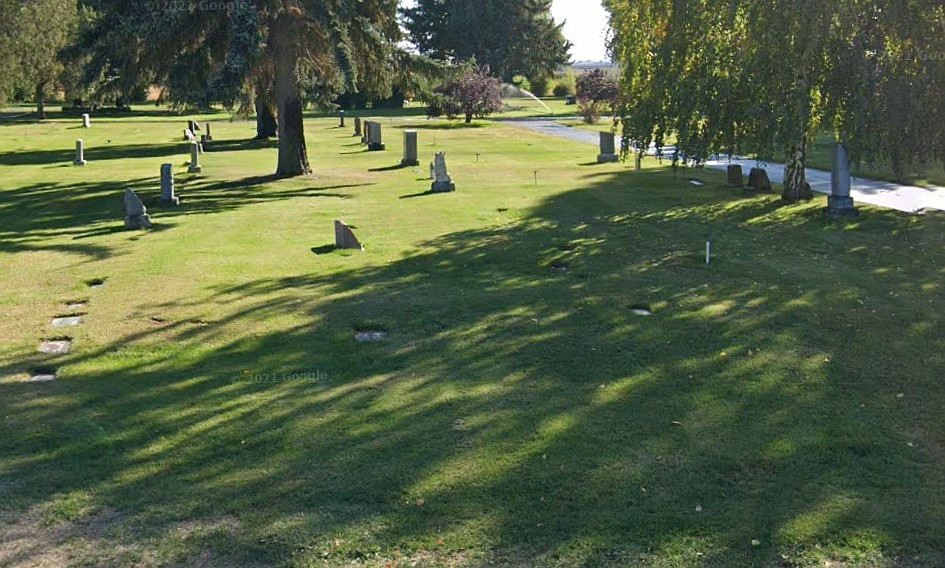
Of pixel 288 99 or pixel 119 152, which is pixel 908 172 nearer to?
pixel 288 99

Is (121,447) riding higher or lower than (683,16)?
lower

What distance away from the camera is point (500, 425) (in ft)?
24.9

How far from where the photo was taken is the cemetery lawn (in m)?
5.80

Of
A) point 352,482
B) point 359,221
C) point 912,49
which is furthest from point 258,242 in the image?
point 912,49

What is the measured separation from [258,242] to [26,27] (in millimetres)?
40364

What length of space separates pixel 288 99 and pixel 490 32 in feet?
216

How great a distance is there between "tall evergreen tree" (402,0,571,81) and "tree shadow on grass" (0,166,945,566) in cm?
7796

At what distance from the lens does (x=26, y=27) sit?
49.1 meters

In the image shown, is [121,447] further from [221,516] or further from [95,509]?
[221,516]

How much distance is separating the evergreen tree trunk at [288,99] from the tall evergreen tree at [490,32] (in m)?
61.5

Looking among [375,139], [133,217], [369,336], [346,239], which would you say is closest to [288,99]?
[133,217]

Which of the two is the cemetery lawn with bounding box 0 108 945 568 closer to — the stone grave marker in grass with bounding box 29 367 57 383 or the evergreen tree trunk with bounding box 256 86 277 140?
the stone grave marker in grass with bounding box 29 367 57 383

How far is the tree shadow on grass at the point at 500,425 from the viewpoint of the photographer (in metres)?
5.82

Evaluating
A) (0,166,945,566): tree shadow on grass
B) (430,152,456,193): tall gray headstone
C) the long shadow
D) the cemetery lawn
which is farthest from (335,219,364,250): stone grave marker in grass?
the long shadow
